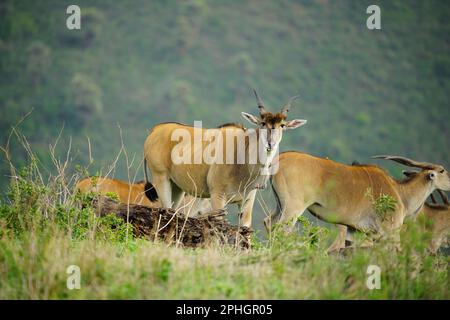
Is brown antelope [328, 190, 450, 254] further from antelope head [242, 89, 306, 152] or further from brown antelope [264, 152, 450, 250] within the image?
antelope head [242, 89, 306, 152]

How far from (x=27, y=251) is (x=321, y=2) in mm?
71530

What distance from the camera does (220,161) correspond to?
36.8 ft

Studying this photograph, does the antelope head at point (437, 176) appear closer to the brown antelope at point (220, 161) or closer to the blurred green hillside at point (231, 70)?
the brown antelope at point (220, 161)

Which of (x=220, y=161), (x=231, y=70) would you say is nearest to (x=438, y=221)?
(x=220, y=161)

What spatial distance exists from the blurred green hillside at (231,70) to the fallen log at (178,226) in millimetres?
40032

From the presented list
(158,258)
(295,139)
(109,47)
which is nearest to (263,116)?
(158,258)

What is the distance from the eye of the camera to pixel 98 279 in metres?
7.05

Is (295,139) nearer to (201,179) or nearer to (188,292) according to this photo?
(201,179)

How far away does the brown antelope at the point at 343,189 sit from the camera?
11023 mm

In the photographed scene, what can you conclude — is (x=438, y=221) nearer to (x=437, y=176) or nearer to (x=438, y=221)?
(x=438, y=221)

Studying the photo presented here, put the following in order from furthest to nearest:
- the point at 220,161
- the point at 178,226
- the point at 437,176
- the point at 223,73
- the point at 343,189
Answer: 1. the point at 223,73
2. the point at 437,176
3. the point at 343,189
4. the point at 220,161
5. the point at 178,226

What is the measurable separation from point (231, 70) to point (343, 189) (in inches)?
2446

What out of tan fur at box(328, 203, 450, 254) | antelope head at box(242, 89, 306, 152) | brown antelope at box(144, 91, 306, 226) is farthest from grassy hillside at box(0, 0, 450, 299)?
antelope head at box(242, 89, 306, 152)

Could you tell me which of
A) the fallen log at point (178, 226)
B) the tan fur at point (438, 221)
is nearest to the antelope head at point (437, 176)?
the tan fur at point (438, 221)
